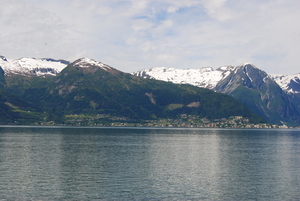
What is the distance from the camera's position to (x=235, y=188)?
73375 millimetres

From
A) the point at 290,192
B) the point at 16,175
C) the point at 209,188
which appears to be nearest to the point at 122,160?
the point at 16,175

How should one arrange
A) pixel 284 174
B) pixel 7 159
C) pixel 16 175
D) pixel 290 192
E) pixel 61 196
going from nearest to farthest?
pixel 61 196 < pixel 290 192 < pixel 16 175 < pixel 284 174 < pixel 7 159

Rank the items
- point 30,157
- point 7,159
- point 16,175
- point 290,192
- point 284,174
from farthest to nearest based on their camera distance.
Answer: point 30,157
point 7,159
point 284,174
point 16,175
point 290,192

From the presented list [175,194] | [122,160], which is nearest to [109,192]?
[175,194]

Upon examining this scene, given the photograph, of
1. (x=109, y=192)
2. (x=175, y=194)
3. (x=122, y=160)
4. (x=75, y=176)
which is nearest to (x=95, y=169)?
(x=75, y=176)

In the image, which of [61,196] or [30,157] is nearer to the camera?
[61,196]

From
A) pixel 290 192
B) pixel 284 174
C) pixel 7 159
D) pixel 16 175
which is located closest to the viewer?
pixel 290 192

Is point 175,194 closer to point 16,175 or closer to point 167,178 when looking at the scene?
point 167,178

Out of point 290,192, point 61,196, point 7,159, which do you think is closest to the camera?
point 61,196

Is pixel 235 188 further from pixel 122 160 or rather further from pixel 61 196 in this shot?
pixel 122 160

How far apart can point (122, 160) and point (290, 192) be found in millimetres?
54484

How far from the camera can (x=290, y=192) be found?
6981 centimetres

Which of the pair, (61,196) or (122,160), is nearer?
(61,196)

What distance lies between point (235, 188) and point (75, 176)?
35.3m
